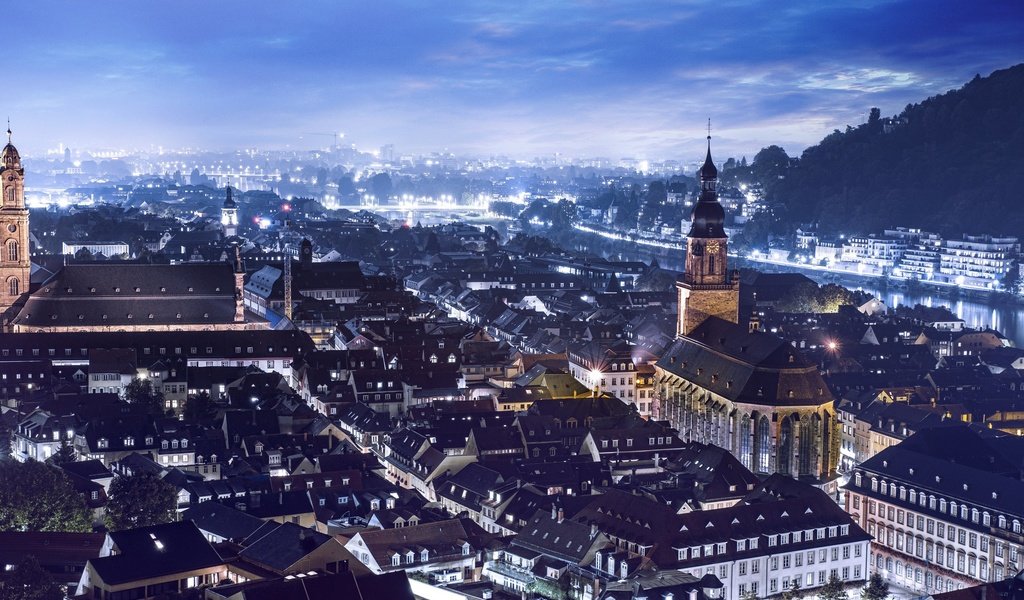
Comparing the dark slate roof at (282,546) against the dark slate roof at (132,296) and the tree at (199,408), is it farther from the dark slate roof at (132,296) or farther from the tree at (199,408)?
the dark slate roof at (132,296)

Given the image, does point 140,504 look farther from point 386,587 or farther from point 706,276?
point 706,276

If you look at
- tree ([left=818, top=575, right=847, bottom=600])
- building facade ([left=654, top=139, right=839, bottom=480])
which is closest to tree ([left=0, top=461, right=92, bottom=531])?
tree ([left=818, top=575, right=847, bottom=600])

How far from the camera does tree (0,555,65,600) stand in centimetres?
4047

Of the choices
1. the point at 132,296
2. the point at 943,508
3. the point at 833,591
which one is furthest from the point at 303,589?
the point at 132,296

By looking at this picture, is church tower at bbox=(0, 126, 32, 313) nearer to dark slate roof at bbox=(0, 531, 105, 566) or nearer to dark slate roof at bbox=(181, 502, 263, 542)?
dark slate roof at bbox=(181, 502, 263, 542)

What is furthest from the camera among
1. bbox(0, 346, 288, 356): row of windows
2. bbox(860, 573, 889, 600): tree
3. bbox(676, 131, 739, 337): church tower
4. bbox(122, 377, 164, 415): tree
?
bbox(676, 131, 739, 337): church tower

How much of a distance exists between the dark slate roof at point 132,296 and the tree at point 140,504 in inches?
1428

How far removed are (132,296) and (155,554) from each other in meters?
47.8

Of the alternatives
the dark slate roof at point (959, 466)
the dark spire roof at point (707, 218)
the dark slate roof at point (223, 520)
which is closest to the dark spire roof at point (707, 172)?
the dark spire roof at point (707, 218)

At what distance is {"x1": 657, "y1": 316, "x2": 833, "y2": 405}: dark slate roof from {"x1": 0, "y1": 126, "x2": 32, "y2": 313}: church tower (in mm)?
41034

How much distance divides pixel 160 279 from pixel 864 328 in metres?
49.6

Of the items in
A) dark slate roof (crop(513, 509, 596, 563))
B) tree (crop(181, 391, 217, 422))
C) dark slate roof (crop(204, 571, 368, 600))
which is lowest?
dark slate roof (crop(513, 509, 596, 563))

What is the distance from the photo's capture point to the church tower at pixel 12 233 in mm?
85625

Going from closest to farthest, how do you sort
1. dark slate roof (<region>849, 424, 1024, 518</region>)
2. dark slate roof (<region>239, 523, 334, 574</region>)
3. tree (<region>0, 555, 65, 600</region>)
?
1. tree (<region>0, 555, 65, 600</region>)
2. dark slate roof (<region>239, 523, 334, 574</region>)
3. dark slate roof (<region>849, 424, 1024, 518</region>)
